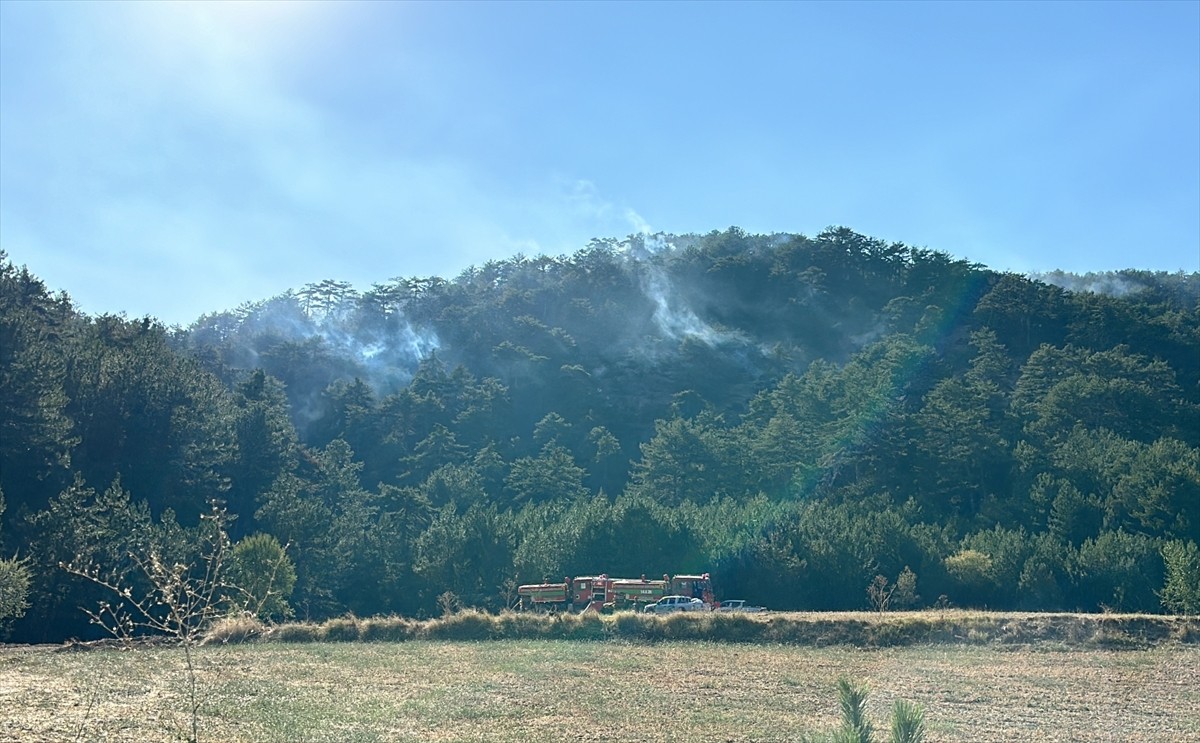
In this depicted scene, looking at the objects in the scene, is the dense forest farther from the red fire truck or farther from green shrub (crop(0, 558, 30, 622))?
the red fire truck

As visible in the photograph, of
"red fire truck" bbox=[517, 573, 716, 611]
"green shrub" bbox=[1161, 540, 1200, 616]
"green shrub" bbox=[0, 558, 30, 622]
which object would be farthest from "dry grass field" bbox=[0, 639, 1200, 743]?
"green shrub" bbox=[1161, 540, 1200, 616]

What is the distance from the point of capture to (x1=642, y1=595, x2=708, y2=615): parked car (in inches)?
A: 1563

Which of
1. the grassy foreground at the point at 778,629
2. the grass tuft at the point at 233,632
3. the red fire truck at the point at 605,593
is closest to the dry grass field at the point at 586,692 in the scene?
the grassy foreground at the point at 778,629

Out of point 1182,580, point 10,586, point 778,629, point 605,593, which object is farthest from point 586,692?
point 1182,580

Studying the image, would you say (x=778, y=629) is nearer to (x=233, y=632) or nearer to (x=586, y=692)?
(x=586, y=692)

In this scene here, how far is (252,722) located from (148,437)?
4564 centimetres

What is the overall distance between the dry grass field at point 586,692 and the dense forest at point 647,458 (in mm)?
11453

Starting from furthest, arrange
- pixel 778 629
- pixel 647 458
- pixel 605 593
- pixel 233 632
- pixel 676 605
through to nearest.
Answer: pixel 647 458 < pixel 605 593 < pixel 676 605 < pixel 233 632 < pixel 778 629

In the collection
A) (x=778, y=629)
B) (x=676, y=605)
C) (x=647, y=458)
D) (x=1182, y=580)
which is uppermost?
(x=647, y=458)

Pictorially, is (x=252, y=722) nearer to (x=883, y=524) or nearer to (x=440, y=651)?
(x=440, y=651)

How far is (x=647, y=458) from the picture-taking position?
78.4 m

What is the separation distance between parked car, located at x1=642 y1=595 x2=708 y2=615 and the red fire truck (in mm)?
1162

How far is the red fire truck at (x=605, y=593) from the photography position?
44.3 meters

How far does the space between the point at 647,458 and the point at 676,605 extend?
37.7 metres
